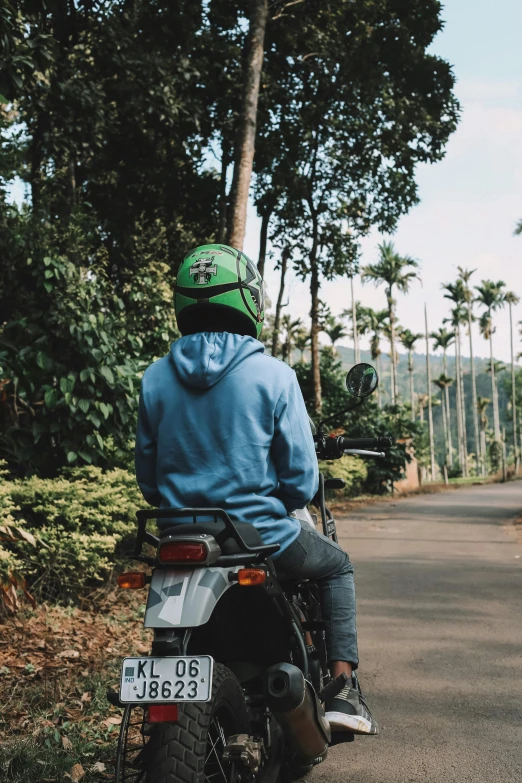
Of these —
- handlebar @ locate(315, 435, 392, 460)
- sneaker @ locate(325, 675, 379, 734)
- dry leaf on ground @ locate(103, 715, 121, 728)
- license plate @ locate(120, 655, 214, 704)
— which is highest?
handlebar @ locate(315, 435, 392, 460)

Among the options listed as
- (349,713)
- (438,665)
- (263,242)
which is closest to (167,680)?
(349,713)

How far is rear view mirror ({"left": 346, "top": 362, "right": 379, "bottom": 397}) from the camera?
3750 millimetres

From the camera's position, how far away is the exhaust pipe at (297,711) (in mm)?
2553

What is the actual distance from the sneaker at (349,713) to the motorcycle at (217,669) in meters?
0.05

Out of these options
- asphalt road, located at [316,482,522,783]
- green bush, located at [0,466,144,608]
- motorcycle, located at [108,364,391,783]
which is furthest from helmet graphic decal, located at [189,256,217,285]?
green bush, located at [0,466,144,608]

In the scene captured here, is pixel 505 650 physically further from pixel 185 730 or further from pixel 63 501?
pixel 185 730

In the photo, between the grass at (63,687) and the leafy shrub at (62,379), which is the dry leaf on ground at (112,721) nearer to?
the grass at (63,687)

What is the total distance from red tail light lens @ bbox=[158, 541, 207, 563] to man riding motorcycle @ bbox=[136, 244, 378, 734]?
329mm

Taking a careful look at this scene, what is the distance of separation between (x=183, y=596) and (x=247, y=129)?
946 centimetres

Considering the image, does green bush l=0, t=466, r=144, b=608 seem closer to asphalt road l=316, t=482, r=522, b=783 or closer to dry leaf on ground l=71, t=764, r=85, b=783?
asphalt road l=316, t=482, r=522, b=783

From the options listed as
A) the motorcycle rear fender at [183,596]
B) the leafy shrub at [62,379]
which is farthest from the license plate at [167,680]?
the leafy shrub at [62,379]

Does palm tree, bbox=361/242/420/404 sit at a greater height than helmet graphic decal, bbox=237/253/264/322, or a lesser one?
greater

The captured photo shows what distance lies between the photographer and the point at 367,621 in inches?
272

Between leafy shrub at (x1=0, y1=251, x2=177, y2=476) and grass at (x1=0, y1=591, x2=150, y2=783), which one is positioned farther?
leafy shrub at (x1=0, y1=251, x2=177, y2=476)
